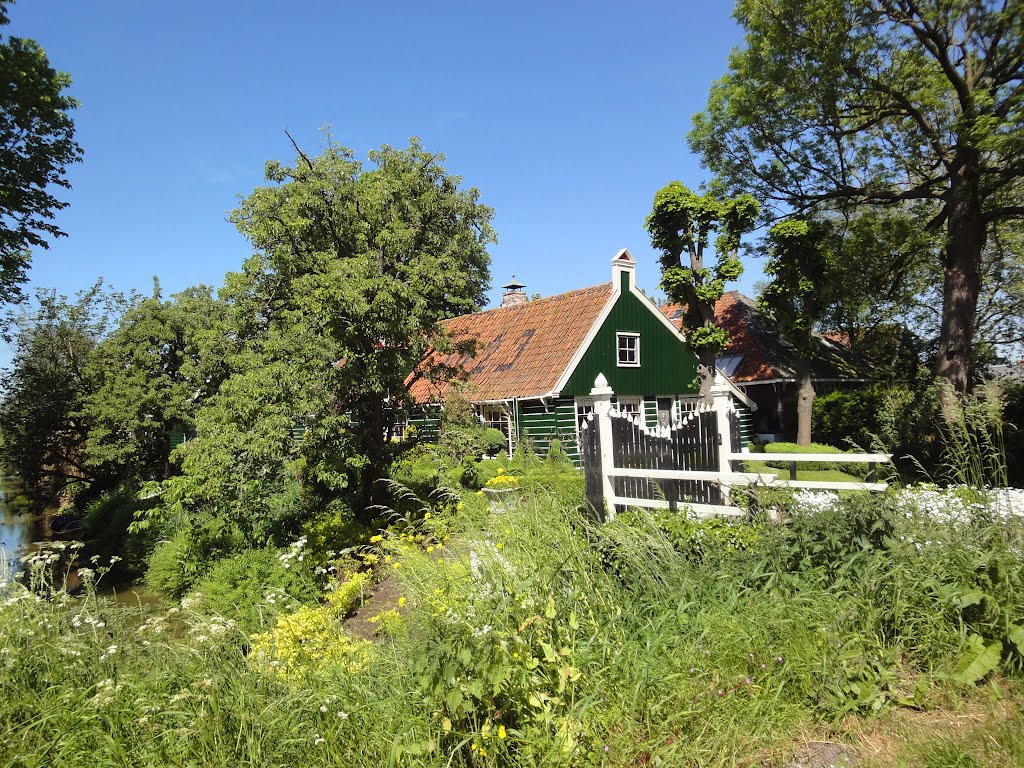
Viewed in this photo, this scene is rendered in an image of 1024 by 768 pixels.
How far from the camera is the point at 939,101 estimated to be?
53.3 ft

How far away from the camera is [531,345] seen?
21.8m

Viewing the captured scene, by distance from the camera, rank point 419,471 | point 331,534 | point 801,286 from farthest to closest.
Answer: point 801,286 < point 419,471 < point 331,534

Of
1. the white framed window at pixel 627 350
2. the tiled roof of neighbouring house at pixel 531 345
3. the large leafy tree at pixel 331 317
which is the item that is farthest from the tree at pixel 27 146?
the white framed window at pixel 627 350

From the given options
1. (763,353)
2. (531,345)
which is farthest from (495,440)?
(763,353)

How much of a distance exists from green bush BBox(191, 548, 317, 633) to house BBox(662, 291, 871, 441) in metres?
20.5

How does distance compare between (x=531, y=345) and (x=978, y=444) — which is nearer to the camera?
(x=978, y=444)

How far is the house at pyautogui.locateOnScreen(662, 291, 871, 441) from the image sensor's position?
87.5 ft

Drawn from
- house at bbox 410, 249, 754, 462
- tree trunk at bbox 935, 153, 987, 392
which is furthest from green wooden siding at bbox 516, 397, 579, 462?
tree trunk at bbox 935, 153, 987, 392

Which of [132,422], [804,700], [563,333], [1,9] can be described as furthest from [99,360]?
[804,700]

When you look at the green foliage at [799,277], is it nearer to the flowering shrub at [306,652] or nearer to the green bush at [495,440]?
Answer: the green bush at [495,440]

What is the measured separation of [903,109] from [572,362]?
11186mm

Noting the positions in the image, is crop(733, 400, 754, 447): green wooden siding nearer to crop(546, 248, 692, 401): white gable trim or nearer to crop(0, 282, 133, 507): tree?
crop(546, 248, 692, 401): white gable trim

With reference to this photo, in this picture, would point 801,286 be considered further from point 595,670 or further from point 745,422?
point 595,670

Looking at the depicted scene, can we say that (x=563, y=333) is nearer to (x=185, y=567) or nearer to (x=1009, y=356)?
(x=185, y=567)
